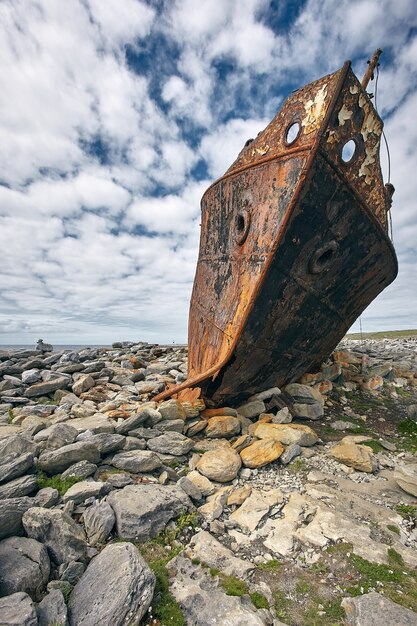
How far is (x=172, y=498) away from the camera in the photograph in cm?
269

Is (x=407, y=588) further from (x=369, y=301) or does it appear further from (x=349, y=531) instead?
(x=369, y=301)

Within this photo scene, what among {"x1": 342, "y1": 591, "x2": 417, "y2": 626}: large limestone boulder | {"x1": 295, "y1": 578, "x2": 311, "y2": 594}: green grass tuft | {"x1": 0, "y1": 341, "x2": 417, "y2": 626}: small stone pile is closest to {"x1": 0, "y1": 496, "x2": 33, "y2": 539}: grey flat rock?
{"x1": 0, "y1": 341, "x2": 417, "y2": 626}: small stone pile

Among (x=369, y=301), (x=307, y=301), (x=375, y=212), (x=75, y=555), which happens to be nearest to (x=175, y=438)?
(x=75, y=555)

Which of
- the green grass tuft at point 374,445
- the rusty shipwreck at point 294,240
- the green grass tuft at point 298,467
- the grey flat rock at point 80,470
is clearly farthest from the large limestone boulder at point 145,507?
the green grass tuft at point 374,445

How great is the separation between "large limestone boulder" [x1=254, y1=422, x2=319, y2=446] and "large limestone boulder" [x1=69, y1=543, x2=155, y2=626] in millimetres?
2298

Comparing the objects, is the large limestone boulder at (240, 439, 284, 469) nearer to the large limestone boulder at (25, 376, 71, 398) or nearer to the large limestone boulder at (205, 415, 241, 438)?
the large limestone boulder at (205, 415, 241, 438)

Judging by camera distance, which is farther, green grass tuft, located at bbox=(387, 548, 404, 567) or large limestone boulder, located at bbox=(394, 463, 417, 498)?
large limestone boulder, located at bbox=(394, 463, 417, 498)

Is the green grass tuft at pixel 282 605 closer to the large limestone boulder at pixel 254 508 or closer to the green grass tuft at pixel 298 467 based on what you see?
the large limestone boulder at pixel 254 508

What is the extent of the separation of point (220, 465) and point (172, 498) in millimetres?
761

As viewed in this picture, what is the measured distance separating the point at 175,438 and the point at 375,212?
3.63m

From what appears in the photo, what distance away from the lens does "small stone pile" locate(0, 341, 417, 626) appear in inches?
73.8

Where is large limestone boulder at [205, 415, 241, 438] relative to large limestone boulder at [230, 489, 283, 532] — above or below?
above

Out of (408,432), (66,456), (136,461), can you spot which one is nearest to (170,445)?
(136,461)

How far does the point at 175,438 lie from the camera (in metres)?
3.77
